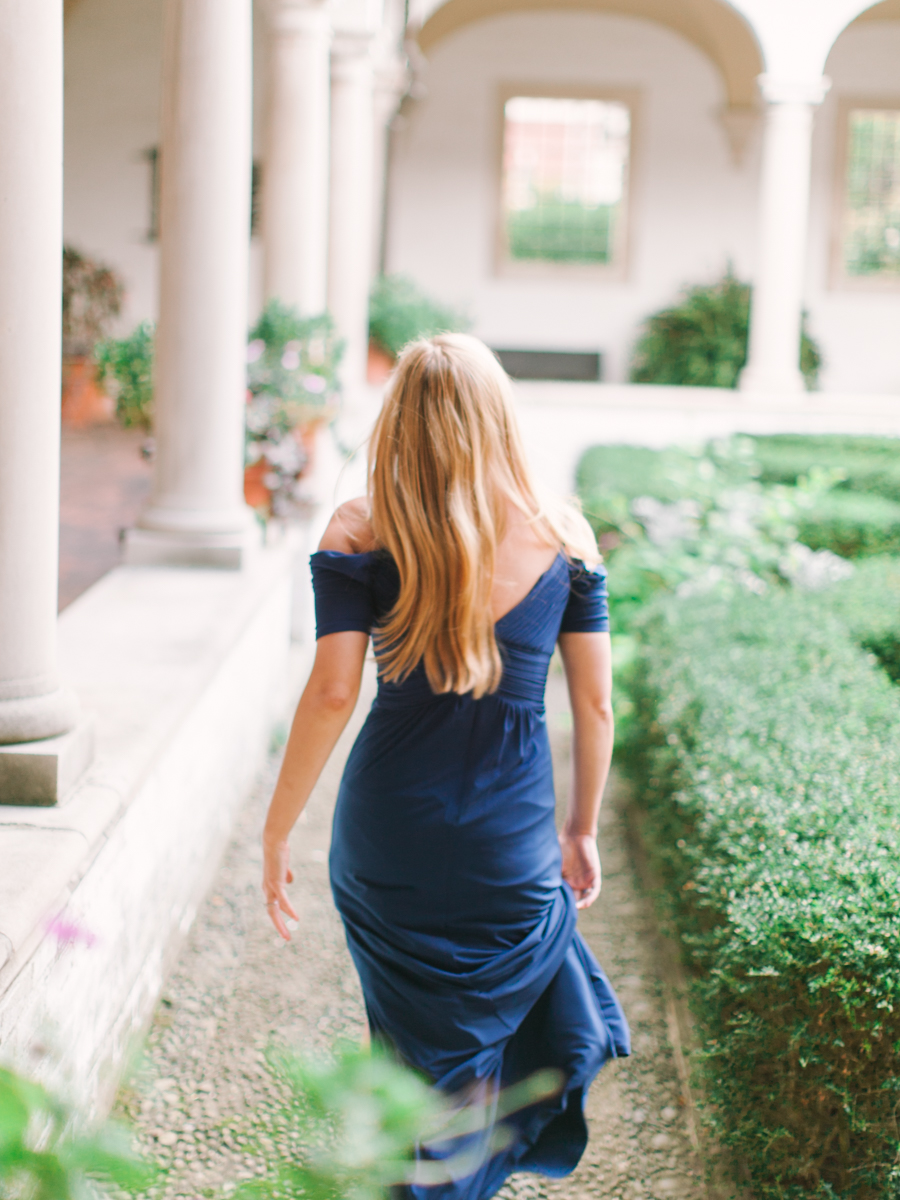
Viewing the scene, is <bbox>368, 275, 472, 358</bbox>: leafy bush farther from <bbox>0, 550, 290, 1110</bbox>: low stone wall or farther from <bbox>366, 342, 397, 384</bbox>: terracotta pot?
<bbox>0, 550, 290, 1110</bbox>: low stone wall

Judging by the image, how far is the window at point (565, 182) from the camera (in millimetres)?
15508

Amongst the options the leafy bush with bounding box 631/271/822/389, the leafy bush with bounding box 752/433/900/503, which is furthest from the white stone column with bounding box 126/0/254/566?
the leafy bush with bounding box 631/271/822/389

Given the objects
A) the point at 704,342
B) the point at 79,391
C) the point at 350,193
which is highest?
the point at 350,193

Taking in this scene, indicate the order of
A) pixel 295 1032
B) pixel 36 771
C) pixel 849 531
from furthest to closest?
pixel 849 531 < pixel 295 1032 < pixel 36 771

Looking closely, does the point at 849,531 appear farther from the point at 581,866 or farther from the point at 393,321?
the point at 581,866

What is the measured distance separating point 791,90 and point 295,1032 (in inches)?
428

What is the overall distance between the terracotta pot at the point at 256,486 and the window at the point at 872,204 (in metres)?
11.8

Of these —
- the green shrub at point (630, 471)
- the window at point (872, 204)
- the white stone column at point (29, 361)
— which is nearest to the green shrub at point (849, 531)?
the green shrub at point (630, 471)

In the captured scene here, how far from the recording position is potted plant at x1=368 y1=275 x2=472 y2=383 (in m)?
11.5

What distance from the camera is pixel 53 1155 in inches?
25.3

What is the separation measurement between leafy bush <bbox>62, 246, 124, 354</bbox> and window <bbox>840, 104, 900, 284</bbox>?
9.15 metres

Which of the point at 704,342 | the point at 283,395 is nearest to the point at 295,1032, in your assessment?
the point at 283,395

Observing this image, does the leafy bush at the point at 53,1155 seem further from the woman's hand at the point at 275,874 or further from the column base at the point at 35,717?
the column base at the point at 35,717

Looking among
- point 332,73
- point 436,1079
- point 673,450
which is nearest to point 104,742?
point 436,1079
